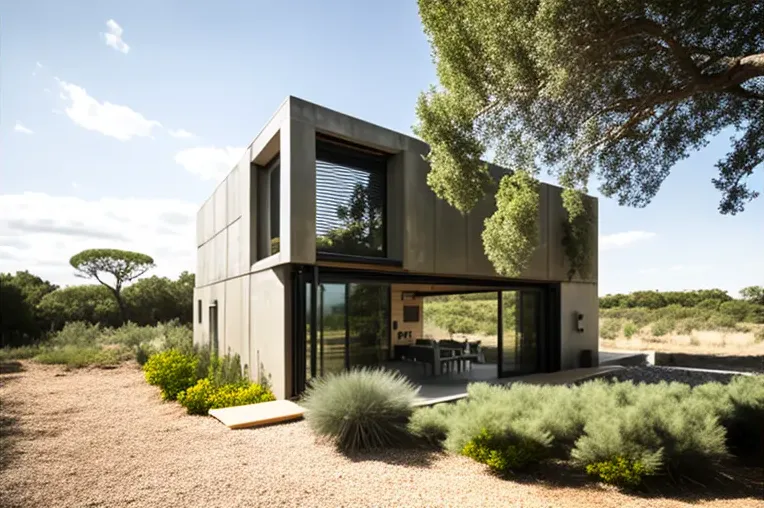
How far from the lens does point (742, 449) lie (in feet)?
21.1

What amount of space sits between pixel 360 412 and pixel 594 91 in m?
5.84

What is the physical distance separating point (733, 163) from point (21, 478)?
37.7 ft

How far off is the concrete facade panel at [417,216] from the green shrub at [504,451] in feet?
13.9

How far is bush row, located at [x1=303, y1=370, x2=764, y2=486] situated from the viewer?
495cm

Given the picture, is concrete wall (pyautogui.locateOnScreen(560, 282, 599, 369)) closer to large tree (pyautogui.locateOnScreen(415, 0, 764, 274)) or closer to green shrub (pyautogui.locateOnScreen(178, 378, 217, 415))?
large tree (pyautogui.locateOnScreen(415, 0, 764, 274))

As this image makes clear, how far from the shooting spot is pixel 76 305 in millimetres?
22500

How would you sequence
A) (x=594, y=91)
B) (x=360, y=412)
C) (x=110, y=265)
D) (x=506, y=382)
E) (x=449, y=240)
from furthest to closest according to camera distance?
1. (x=110, y=265)
2. (x=506, y=382)
3. (x=449, y=240)
4. (x=594, y=91)
5. (x=360, y=412)

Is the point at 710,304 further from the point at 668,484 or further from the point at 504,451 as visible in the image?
the point at 504,451

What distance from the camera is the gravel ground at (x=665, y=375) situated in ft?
37.4

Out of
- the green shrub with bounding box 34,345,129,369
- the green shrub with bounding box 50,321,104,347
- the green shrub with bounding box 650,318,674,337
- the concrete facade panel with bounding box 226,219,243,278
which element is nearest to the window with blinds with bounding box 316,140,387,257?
the concrete facade panel with bounding box 226,219,243,278

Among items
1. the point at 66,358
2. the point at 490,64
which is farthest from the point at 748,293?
the point at 66,358

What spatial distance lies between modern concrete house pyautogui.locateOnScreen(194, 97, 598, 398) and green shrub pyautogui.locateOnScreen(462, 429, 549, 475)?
356cm

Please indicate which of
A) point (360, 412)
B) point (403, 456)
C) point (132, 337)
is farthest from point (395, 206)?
point (132, 337)

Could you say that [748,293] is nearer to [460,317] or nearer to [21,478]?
[460,317]
